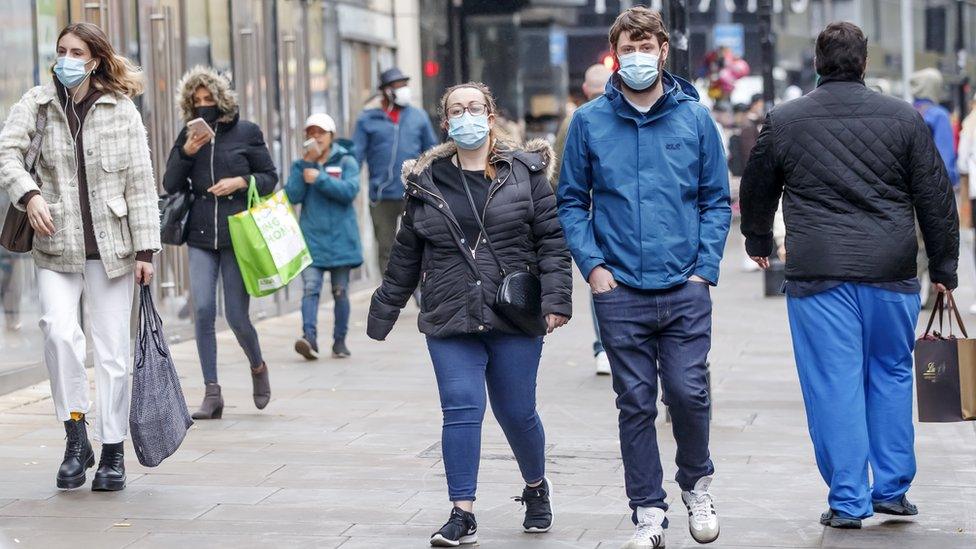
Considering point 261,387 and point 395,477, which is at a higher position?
point 261,387

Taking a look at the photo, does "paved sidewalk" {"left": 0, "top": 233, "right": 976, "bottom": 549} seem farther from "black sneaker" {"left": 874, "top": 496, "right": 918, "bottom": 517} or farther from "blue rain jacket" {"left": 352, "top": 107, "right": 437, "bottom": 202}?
"blue rain jacket" {"left": 352, "top": 107, "right": 437, "bottom": 202}

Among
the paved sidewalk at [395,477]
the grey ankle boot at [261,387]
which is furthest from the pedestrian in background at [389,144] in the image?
the grey ankle boot at [261,387]

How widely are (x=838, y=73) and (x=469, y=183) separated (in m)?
1.40

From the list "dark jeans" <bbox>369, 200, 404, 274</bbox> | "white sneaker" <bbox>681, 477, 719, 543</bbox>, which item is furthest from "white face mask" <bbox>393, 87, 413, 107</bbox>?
"white sneaker" <bbox>681, 477, 719, 543</bbox>

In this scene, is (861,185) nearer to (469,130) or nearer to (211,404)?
(469,130)

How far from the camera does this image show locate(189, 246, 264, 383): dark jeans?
916cm

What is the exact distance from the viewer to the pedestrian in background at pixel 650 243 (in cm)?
595

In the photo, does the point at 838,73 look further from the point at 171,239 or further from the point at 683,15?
the point at 171,239

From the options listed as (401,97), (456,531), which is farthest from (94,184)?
(401,97)

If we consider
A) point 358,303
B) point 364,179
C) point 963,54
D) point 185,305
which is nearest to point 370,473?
point 185,305

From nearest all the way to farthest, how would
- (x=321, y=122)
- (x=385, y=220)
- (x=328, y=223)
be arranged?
(x=321, y=122), (x=328, y=223), (x=385, y=220)

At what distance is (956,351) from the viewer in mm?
6340

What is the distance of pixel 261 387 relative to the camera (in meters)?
9.40

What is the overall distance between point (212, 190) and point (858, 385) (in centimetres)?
401
